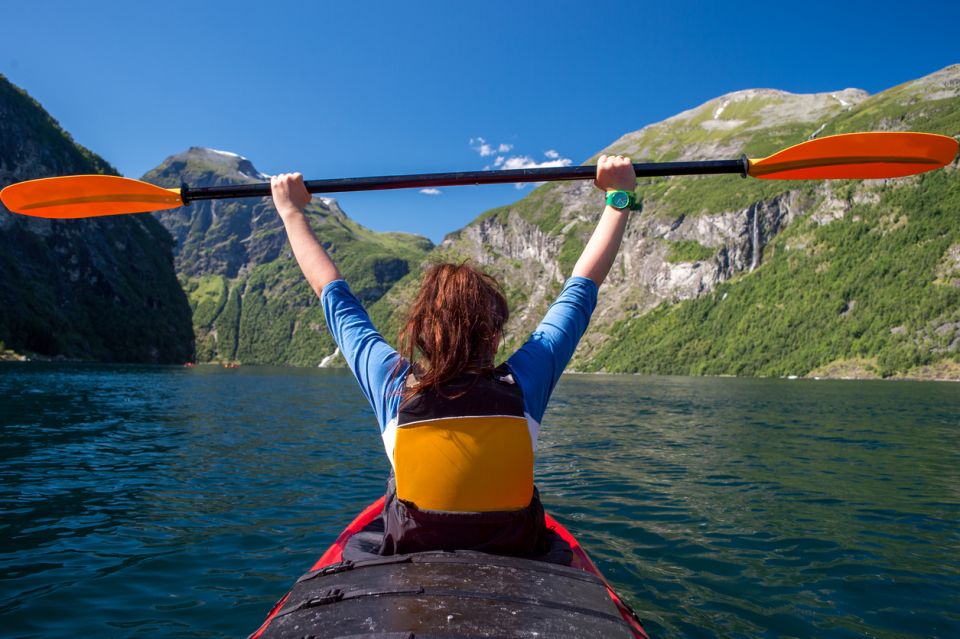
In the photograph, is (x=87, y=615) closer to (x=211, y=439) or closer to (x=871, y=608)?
(x=871, y=608)

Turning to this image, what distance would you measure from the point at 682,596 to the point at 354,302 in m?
4.93

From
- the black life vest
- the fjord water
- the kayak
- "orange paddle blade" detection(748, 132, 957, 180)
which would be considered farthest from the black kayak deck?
"orange paddle blade" detection(748, 132, 957, 180)

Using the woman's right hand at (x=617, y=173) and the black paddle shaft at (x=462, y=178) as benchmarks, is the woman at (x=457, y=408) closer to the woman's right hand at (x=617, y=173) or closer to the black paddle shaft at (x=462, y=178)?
the woman's right hand at (x=617, y=173)

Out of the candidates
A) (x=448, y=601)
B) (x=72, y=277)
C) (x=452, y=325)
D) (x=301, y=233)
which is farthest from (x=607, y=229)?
(x=72, y=277)

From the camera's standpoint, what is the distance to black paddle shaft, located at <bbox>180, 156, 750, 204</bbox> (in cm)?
418

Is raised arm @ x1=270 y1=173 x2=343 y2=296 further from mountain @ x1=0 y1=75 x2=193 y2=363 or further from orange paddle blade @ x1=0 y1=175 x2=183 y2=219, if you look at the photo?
mountain @ x1=0 y1=75 x2=193 y2=363

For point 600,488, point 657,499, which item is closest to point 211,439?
point 600,488

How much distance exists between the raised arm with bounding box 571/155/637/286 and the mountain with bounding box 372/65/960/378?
109m

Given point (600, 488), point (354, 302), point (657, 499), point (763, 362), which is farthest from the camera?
point (763, 362)

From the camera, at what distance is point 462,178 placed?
14.0 ft

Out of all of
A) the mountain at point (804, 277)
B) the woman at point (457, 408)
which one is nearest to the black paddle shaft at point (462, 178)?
the woman at point (457, 408)

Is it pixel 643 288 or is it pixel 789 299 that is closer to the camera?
pixel 789 299

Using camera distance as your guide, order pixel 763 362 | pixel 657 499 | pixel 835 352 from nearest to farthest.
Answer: pixel 657 499, pixel 835 352, pixel 763 362

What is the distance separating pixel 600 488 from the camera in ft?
37.2
